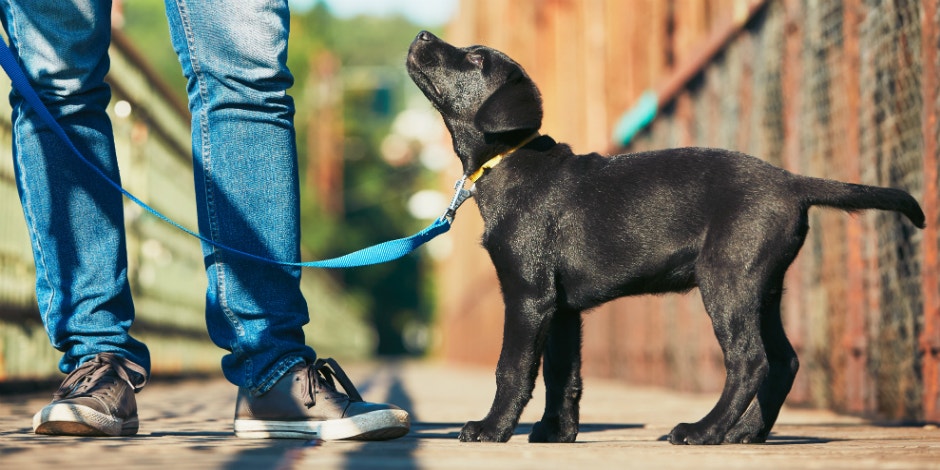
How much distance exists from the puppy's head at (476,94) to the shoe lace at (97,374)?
1037 mm

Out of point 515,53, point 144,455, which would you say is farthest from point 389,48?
point 144,455

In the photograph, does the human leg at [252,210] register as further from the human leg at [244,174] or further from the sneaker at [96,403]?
the sneaker at [96,403]

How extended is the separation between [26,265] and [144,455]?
409 centimetres

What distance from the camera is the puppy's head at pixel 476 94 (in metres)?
3.27

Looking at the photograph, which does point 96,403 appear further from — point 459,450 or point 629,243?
point 629,243

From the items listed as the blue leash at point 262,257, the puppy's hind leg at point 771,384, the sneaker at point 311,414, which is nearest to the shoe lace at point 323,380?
the sneaker at point 311,414

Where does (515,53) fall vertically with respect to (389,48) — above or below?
below

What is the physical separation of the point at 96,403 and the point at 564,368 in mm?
1174

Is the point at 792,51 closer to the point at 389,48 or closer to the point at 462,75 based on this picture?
the point at 462,75

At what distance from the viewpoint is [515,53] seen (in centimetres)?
2109

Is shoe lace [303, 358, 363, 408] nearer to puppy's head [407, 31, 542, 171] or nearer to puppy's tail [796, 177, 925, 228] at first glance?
puppy's head [407, 31, 542, 171]

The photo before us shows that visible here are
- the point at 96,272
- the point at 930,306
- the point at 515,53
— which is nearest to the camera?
the point at 96,272

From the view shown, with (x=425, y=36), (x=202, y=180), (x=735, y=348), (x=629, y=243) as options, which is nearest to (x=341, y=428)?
(x=202, y=180)

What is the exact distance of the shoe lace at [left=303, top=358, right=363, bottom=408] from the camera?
315 cm
